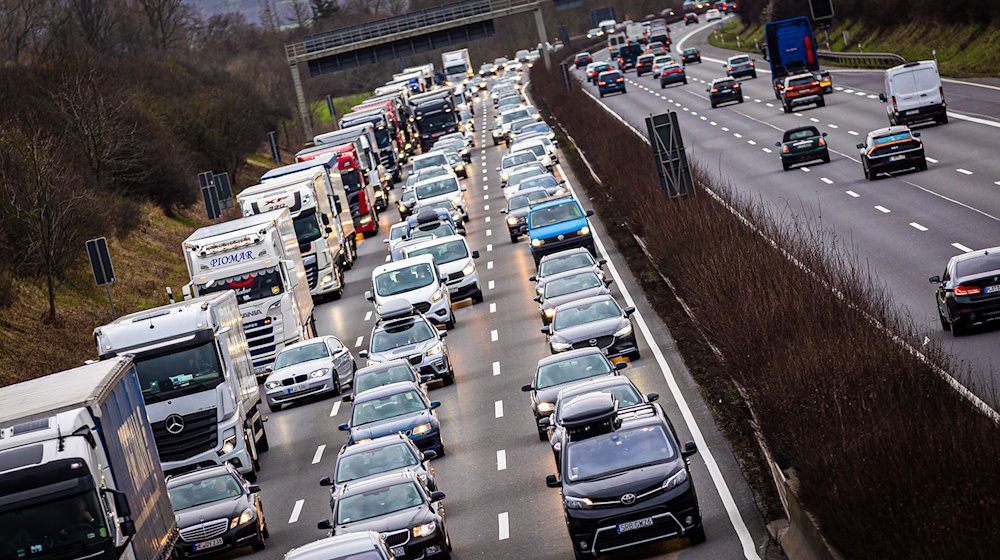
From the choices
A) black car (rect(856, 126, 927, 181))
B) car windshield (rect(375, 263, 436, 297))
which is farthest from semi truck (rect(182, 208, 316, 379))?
black car (rect(856, 126, 927, 181))

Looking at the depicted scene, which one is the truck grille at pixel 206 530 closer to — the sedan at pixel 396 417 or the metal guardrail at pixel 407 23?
the sedan at pixel 396 417

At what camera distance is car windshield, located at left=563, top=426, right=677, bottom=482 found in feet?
62.1

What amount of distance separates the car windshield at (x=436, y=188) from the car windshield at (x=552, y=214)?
621 inches

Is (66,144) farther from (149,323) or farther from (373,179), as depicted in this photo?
(149,323)

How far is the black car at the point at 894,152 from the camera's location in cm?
4638

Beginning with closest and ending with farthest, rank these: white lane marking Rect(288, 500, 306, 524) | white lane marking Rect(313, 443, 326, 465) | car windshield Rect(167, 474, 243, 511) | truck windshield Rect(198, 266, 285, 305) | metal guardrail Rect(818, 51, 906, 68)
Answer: car windshield Rect(167, 474, 243, 511) < white lane marking Rect(288, 500, 306, 524) < white lane marking Rect(313, 443, 326, 465) < truck windshield Rect(198, 266, 285, 305) < metal guardrail Rect(818, 51, 906, 68)

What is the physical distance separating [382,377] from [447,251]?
14.5 meters

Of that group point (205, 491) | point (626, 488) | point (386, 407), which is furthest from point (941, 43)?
point (626, 488)

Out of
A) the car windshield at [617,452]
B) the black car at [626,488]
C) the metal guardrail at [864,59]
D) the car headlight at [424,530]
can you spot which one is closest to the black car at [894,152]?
the black car at [626,488]

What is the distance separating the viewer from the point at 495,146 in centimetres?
9806

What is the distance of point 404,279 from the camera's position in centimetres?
4162

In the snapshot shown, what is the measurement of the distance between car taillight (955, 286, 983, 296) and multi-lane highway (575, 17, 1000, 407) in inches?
28.1

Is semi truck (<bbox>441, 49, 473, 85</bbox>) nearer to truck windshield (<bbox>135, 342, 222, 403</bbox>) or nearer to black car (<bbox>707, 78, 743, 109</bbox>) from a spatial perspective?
black car (<bbox>707, 78, 743, 109</bbox>)

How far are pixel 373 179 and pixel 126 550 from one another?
56.1 m
